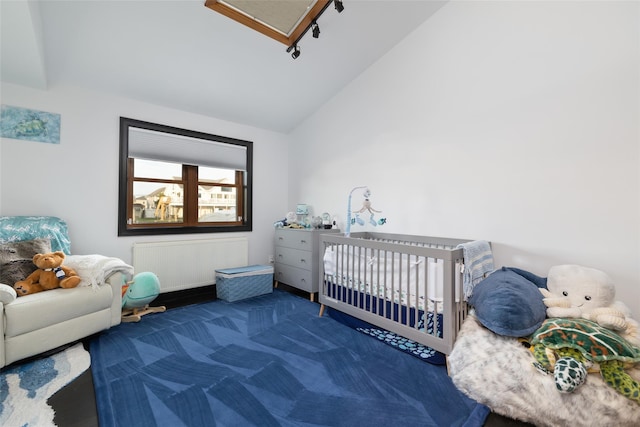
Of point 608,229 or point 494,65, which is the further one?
point 494,65

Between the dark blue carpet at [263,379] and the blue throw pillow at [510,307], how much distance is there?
48 centimetres

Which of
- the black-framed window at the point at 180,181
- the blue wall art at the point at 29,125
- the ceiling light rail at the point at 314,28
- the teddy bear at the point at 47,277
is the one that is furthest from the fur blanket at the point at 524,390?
the blue wall art at the point at 29,125

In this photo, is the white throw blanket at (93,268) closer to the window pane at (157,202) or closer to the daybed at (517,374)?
the window pane at (157,202)

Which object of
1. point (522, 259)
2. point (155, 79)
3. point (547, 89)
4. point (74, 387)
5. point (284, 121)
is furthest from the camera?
point (284, 121)

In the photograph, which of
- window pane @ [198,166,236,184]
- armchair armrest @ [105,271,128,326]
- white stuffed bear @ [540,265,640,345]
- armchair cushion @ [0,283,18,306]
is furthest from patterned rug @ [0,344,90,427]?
white stuffed bear @ [540,265,640,345]

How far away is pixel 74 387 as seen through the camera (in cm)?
153

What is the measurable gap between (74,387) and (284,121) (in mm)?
3473

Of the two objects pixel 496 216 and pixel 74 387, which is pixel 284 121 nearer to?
pixel 496 216

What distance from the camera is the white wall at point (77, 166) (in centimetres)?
234

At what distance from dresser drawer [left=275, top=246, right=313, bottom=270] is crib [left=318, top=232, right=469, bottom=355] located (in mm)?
511

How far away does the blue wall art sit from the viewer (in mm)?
2305

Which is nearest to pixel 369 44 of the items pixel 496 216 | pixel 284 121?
pixel 284 121

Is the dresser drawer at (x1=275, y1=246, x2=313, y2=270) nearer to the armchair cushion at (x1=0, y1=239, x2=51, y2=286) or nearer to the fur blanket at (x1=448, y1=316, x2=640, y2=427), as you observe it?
the fur blanket at (x1=448, y1=316, x2=640, y2=427)

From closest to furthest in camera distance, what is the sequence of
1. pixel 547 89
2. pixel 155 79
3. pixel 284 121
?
1. pixel 547 89
2. pixel 155 79
3. pixel 284 121
